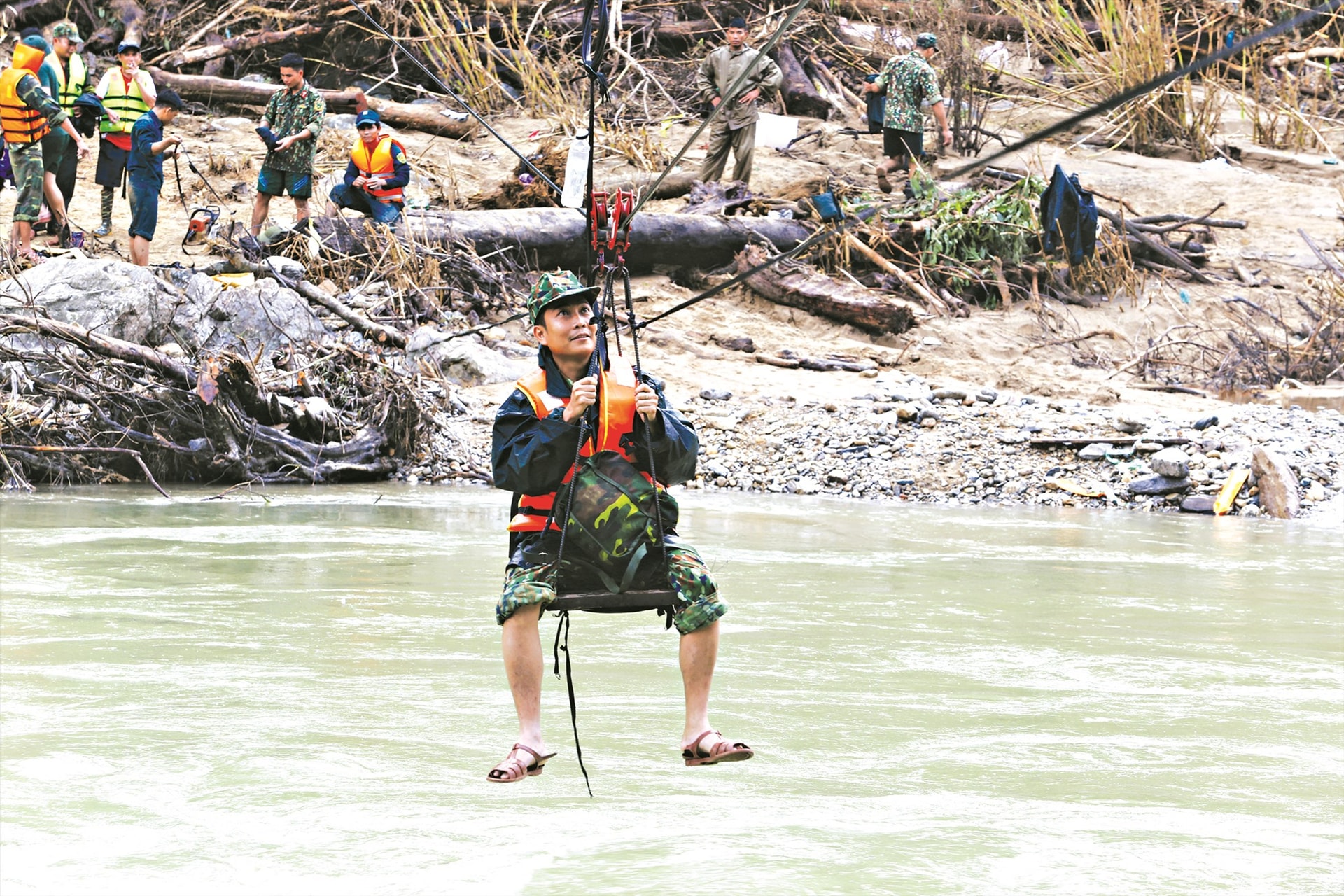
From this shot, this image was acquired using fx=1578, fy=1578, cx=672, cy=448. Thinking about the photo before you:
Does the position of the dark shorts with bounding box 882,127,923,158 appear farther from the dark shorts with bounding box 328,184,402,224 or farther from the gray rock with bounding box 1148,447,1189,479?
the gray rock with bounding box 1148,447,1189,479

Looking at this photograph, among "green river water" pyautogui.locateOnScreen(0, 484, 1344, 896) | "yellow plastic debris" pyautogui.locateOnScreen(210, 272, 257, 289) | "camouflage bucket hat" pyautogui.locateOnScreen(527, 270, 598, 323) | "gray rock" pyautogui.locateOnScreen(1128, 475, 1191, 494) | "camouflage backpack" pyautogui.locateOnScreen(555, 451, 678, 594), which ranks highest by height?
"yellow plastic debris" pyautogui.locateOnScreen(210, 272, 257, 289)

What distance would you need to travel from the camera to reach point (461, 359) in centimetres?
1371

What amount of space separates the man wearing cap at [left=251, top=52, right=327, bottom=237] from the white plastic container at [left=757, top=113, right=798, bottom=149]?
682 centimetres

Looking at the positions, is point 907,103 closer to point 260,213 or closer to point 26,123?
point 260,213

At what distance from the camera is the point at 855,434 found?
492 inches

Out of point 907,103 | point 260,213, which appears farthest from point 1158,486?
point 260,213

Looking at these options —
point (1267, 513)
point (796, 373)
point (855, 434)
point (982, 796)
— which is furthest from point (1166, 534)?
point (982, 796)

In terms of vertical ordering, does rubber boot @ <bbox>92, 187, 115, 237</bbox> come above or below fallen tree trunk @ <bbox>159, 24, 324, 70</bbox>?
below

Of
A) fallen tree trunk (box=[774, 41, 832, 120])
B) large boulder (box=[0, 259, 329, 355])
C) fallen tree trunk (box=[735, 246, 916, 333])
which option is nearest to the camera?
large boulder (box=[0, 259, 329, 355])

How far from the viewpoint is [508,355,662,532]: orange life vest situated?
162 inches

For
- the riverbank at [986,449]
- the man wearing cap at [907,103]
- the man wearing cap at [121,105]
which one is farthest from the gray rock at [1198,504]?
the man wearing cap at [121,105]

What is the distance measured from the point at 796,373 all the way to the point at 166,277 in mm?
5430

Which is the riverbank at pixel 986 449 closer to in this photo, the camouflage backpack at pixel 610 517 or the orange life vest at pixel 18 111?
the orange life vest at pixel 18 111

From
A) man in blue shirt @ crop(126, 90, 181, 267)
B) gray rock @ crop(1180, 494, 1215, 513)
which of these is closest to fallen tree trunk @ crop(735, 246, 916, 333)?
gray rock @ crop(1180, 494, 1215, 513)
